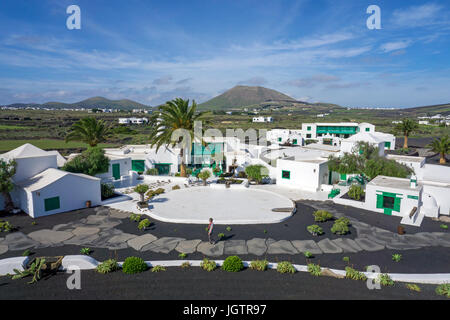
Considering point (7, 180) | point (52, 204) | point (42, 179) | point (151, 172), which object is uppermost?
point (7, 180)

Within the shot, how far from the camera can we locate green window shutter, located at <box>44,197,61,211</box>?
1998cm

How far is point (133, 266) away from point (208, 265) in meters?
3.39

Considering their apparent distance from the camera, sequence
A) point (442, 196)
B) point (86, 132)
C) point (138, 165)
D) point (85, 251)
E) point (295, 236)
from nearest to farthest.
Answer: point (85, 251) → point (295, 236) → point (442, 196) → point (86, 132) → point (138, 165)

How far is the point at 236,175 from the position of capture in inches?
1337

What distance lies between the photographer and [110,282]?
11758 mm

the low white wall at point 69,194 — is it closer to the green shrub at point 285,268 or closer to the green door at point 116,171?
the green door at point 116,171

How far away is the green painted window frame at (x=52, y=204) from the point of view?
1998cm

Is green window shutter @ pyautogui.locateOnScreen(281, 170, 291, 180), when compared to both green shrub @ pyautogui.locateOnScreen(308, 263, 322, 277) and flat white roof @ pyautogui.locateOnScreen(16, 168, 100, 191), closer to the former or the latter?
green shrub @ pyautogui.locateOnScreen(308, 263, 322, 277)

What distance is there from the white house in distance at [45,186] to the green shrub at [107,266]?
33.8 feet

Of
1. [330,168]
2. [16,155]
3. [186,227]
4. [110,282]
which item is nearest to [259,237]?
[186,227]

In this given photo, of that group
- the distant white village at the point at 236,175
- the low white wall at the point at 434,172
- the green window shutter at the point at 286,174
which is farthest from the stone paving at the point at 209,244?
the low white wall at the point at 434,172

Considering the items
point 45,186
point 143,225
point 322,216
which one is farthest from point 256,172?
point 45,186

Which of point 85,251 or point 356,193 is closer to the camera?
point 85,251

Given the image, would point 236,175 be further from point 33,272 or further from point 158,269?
point 33,272
